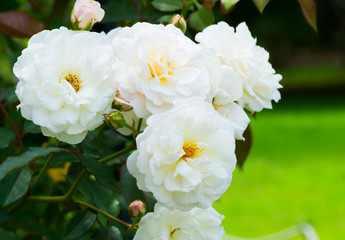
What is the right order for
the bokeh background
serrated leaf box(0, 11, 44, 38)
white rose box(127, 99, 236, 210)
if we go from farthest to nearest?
the bokeh background
serrated leaf box(0, 11, 44, 38)
white rose box(127, 99, 236, 210)

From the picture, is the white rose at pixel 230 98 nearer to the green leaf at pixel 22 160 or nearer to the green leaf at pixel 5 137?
the green leaf at pixel 22 160

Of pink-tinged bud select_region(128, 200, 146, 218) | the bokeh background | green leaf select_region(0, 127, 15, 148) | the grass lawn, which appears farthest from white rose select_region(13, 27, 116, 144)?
the grass lawn

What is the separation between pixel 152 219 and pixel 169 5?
1.18 feet

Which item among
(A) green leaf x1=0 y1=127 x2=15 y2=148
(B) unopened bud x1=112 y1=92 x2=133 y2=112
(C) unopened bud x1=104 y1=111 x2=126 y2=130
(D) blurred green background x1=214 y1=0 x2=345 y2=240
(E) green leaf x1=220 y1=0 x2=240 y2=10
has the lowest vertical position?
(D) blurred green background x1=214 y1=0 x2=345 y2=240

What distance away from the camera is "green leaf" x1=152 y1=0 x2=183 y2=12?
2.77 ft

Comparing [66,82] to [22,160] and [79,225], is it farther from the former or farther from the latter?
[79,225]

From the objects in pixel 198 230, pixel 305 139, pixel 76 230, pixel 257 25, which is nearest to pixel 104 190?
pixel 76 230

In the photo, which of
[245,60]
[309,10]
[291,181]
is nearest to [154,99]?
[245,60]

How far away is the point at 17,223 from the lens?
95 cm

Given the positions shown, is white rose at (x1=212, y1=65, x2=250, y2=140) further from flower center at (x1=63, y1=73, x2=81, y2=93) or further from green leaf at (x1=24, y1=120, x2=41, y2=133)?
green leaf at (x1=24, y1=120, x2=41, y2=133)

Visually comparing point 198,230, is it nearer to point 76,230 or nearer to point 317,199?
point 76,230

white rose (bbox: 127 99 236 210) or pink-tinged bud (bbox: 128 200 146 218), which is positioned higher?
white rose (bbox: 127 99 236 210)

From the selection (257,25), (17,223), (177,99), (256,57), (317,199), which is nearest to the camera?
(177,99)

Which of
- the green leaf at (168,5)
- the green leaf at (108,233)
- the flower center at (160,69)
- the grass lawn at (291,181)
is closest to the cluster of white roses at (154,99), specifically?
the flower center at (160,69)
